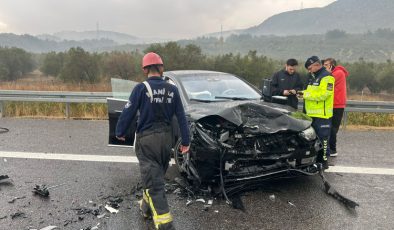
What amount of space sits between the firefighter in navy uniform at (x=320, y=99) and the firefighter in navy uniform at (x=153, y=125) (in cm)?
288

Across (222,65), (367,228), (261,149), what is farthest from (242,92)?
(222,65)

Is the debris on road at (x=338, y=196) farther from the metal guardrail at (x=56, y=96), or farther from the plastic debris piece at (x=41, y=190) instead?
the metal guardrail at (x=56, y=96)

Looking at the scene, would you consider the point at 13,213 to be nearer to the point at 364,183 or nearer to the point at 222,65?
the point at 364,183

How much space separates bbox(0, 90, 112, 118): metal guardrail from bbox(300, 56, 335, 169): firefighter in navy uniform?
5599 mm

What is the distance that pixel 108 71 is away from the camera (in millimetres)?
30250

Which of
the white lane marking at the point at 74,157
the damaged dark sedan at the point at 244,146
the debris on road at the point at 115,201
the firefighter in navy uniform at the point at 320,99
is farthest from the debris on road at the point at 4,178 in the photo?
the firefighter in navy uniform at the point at 320,99

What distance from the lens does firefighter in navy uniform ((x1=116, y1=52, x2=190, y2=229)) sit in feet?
10.8

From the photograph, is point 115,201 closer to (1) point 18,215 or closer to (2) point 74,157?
(1) point 18,215

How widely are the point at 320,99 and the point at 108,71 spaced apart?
26917 mm

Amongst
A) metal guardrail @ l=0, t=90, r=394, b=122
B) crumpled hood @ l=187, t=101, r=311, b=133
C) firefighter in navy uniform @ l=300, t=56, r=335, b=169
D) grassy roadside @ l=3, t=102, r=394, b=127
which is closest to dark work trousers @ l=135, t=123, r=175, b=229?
crumpled hood @ l=187, t=101, r=311, b=133

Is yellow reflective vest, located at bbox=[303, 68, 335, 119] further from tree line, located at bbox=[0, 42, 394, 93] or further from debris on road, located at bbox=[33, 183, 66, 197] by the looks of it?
tree line, located at bbox=[0, 42, 394, 93]

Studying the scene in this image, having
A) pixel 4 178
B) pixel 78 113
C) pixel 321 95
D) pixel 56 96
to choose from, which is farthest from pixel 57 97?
pixel 321 95

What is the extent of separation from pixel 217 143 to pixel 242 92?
187cm

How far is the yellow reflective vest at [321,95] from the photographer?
211 inches
